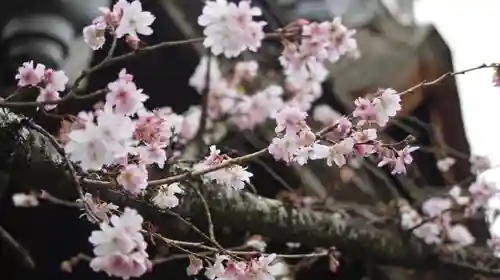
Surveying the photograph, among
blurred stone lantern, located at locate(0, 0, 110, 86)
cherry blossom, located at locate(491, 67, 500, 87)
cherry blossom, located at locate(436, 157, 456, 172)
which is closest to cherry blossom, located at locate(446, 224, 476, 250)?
cherry blossom, located at locate(436, 157, 456, 172)

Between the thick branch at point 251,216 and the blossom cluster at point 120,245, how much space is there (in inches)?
5.3

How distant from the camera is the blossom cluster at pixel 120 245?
1.94 ft

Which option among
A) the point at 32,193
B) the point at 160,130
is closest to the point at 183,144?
the point at 32,193

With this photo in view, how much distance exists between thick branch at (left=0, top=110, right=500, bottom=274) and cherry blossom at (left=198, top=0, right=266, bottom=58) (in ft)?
0.67

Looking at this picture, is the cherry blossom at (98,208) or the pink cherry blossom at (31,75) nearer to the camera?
the cherry blossom at (98,208)

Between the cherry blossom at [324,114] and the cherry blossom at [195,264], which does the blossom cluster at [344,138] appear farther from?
the cherry blossom at [324,114]

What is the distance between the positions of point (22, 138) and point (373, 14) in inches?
75.7

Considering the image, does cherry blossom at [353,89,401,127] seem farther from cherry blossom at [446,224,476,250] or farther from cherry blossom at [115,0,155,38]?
cherry blossom at [446,224,476,250]

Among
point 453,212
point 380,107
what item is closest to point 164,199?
point 380,107

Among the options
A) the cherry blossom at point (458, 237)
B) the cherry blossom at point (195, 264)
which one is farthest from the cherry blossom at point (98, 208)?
the cherry blossom at point (458, 237)

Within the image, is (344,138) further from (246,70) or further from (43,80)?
(246,70)

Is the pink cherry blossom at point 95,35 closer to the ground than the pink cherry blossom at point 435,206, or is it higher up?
closer to the ground

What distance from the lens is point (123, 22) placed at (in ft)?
2.55

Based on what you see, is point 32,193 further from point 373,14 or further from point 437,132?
point 373,14
